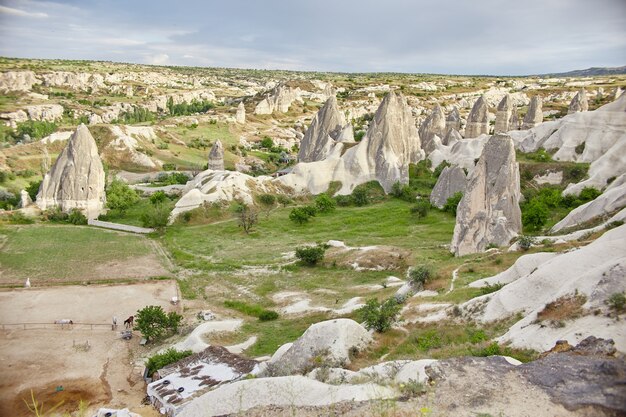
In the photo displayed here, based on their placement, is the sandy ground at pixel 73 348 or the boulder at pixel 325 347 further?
the sandy ground at pixel 73 348

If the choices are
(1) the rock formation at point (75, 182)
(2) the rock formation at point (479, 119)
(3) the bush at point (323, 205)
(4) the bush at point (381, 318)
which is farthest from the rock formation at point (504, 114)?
(4) the bush at point (381, 318)

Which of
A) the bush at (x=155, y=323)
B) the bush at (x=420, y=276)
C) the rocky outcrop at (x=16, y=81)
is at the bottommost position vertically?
the bush at (x=155, y=323)

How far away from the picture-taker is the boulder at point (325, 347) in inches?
530

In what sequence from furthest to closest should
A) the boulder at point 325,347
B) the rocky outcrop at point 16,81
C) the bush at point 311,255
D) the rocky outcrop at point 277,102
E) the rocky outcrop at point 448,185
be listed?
1. the rocky outcrop at point 16,81
2. the rocky outcrop at point 277,102
3. the rocky outcrop at point 448,185
4. the bush at point 311,255
5. the boulder at point 325,347

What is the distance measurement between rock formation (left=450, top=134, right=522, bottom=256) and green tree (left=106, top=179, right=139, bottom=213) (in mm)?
34454

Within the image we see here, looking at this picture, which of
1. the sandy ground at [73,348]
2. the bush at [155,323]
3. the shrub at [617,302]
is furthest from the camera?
the bush at [155,323]

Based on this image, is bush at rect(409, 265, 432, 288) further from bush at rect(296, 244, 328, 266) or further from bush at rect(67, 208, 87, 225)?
bush at rect(67, 208, 87, 225)

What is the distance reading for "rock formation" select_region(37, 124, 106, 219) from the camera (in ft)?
152

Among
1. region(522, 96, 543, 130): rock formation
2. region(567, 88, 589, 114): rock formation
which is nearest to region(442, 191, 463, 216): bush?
region(522, 96, 543, 130): rock formation

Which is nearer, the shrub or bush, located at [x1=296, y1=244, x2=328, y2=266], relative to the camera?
the shrub

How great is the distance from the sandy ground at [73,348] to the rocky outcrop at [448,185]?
26.3 metres

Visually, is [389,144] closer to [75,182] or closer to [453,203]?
[453,203]

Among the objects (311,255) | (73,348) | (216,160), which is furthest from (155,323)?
(216,160)

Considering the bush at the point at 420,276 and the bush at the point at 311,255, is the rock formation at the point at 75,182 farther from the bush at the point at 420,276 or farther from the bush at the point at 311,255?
the bush at the point at 420,276
